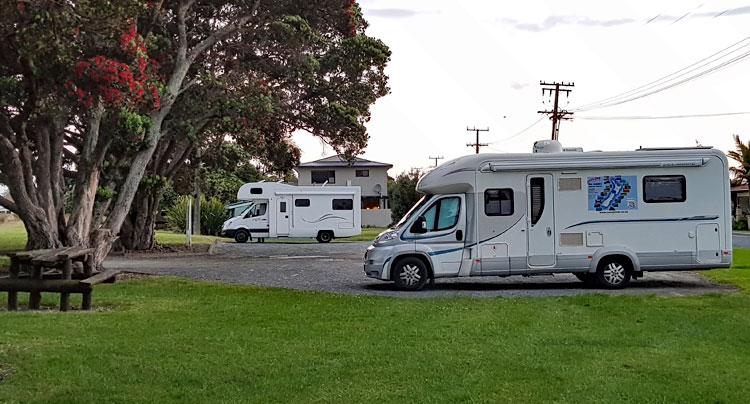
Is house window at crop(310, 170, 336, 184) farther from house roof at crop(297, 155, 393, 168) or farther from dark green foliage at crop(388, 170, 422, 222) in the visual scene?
dark green foliage at crop(388, 170, 422, 222)

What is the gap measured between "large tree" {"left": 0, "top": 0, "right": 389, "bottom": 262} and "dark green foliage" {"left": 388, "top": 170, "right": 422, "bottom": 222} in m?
26.1

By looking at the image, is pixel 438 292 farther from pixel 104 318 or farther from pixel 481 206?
pixel 104 318

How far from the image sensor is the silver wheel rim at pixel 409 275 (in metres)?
14.8

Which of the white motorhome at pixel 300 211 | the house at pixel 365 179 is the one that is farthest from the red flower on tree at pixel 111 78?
the house at pixel 365 179

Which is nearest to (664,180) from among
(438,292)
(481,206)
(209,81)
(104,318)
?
(481,206)

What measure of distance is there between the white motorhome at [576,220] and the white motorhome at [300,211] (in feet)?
66.2

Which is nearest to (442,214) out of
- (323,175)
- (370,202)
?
(323,175)

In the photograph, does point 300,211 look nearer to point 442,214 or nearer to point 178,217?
point 178,217

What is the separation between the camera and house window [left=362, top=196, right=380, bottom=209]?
61.2 metres

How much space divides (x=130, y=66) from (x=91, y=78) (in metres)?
1.95

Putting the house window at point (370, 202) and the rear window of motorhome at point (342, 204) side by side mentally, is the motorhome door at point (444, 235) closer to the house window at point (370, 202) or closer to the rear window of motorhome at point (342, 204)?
the rear window of motorhome at point (342, 204)

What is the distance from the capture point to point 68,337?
885 cm

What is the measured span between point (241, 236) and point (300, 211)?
3093mm

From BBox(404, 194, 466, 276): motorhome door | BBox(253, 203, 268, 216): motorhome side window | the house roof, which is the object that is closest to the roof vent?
BBox(404, 194, 466, 276): motorhome door
